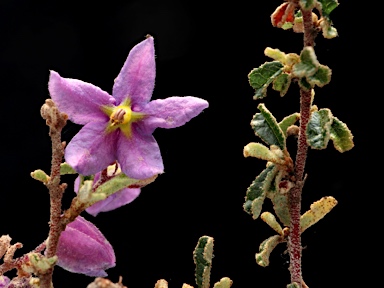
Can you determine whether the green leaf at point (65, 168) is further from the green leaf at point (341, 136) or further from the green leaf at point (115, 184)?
the green leaf at point (341, 136)

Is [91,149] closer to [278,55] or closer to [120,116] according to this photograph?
[120,116]

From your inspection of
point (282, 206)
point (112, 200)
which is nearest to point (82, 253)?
point (112, 200)

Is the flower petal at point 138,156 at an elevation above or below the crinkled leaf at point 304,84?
below

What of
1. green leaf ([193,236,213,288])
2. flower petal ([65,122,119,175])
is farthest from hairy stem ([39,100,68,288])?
green leaf ([193,236,213,288])

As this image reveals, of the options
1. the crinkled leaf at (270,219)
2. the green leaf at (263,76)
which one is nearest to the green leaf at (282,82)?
the green leaf at (263,76)

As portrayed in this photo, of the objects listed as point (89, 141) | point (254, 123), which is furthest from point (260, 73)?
point (89, 141)

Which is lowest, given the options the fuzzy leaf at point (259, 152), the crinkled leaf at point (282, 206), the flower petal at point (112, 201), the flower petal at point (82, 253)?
the flower petal at point (82, 253)

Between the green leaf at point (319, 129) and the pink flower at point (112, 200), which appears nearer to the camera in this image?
the green leaf at point (319, 129)
